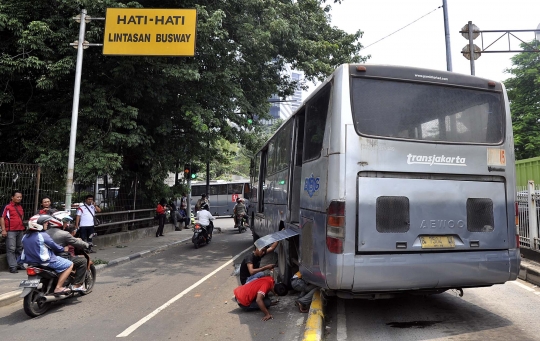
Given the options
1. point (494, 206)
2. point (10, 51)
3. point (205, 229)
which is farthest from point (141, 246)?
point (494, 206)

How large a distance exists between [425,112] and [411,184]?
3.23ft

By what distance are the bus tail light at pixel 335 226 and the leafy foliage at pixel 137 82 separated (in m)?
7.75

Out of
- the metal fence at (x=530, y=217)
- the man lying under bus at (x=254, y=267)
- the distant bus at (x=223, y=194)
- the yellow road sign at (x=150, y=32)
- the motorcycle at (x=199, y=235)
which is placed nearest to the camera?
the man lying under bus at (x=254, y=267)

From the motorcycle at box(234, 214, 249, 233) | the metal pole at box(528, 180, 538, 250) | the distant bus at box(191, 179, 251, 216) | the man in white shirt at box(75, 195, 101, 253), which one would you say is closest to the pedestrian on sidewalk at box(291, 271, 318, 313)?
the metal pole at box(528, 180, 538, 250)

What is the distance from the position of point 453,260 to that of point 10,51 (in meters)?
13.1

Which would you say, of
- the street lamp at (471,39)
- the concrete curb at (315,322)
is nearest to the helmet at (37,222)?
the concrete curb at (315,322)

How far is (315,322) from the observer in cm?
492

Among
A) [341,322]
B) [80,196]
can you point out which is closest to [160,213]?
[80,196]

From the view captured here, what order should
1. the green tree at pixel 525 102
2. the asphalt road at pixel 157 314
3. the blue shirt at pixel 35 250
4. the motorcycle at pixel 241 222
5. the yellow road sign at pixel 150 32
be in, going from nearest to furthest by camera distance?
the asphalt road at pixel 157 314 < the blue shirt at pixel 35 250 < the yellow road sign at pixel 150 32 < the motorcycle at pixel 241 222 < the green tree at pixel 525 102

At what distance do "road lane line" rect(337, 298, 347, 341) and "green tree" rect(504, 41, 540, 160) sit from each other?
87.3ft

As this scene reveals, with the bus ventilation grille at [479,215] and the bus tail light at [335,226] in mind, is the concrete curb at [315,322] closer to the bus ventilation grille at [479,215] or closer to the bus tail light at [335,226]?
the bus tail light at [335,226]

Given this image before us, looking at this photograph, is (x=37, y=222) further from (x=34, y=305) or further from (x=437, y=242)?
(x=437, y=242)

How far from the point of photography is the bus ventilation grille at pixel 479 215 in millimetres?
4996

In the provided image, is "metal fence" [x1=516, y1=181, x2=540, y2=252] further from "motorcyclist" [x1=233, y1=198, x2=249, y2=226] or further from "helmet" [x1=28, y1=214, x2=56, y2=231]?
"motorcyclist" [x1=233, y1=198, x2=249, y2=226]
